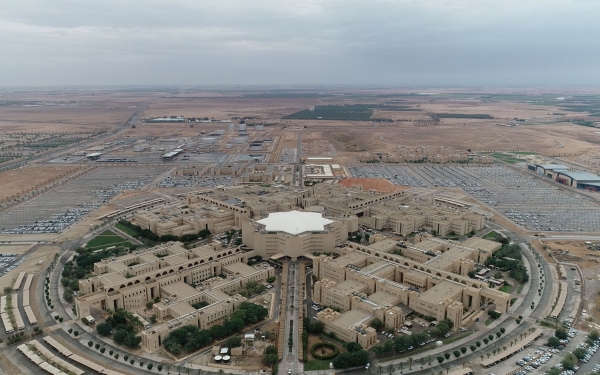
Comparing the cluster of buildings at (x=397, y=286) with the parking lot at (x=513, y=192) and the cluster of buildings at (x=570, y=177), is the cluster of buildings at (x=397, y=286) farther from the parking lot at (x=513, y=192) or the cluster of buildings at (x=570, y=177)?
the cluster of buildings at (x=570, y=177)

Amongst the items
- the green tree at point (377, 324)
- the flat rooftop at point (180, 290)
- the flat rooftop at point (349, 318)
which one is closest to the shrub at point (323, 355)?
the flat rooftop at point (349, 318)

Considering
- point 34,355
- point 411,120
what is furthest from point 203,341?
point 411,120

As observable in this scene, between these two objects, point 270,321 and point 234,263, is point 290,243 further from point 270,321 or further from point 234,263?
point 270,321

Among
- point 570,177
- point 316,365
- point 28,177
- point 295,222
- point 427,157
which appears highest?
point 295,222

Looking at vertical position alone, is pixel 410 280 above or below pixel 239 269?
below

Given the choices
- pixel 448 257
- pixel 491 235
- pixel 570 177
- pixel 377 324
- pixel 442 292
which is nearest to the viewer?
pixel 377 324

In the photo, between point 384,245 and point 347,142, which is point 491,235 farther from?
point 347,142

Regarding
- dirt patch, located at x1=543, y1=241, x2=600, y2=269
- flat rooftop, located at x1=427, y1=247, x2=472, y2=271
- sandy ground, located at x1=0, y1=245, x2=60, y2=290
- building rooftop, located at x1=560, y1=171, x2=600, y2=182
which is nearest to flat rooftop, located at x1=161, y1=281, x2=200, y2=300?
sandy ground, located at x1=0, y1=245, x2=60, y2=290

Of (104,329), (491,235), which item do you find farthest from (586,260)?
(104,329)
